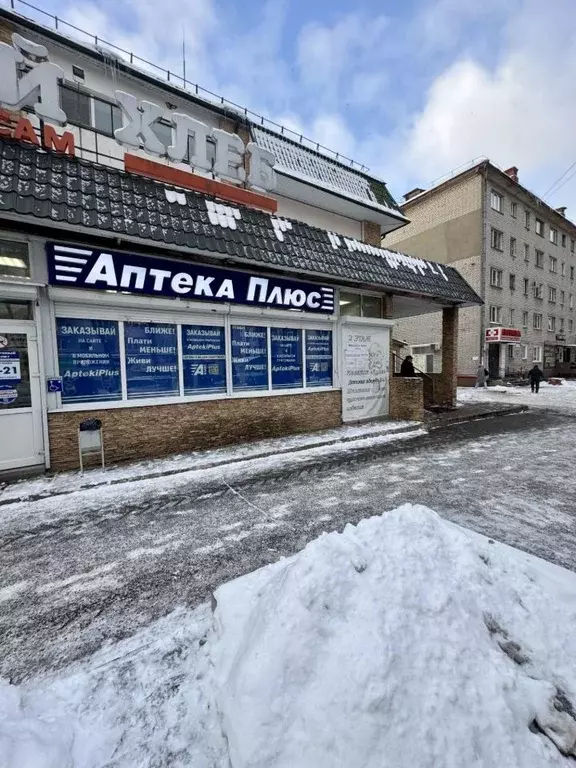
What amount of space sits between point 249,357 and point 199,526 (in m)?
4.74

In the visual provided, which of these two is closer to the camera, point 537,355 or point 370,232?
point 370,232

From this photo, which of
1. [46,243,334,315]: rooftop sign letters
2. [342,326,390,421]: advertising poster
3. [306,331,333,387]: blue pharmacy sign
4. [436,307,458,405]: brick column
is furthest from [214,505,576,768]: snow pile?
[436,307,458,405]: brick column

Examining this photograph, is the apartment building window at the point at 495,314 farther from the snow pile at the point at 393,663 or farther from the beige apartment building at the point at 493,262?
the snow pile at the point at 393,663

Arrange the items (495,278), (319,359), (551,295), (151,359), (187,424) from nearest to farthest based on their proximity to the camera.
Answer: (151,359)
(187,424)
(319,359)
(495,278)
(551,295)

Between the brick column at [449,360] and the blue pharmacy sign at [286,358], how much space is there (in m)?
6.94

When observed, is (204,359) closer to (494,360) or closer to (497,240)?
(494,360)

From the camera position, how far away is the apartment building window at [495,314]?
25850mm

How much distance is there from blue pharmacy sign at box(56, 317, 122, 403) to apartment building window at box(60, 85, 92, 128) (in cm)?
716

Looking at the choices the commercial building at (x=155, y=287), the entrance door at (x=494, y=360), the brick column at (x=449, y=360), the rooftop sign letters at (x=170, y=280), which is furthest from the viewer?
the entrance door at (x=494, y=360)

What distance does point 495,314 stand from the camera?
26.2m

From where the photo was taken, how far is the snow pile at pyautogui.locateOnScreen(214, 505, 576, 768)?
65.6 inches

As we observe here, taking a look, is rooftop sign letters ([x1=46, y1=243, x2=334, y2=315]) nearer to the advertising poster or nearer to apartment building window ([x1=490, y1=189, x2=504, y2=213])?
the advertising poster

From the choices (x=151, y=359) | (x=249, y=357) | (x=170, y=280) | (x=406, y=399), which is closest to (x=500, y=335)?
(x=406, y=399)

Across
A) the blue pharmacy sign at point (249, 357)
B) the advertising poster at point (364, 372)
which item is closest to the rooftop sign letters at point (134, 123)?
the blue pharmacy sign at point (249, 357)
